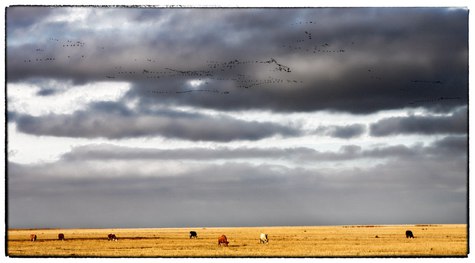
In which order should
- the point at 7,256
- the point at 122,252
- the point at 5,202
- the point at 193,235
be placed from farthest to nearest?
the point at 193,235, the point at 122,252, the point at 7,256, the point at 5,202

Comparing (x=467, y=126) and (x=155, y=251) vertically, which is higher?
(x=467, y=126)

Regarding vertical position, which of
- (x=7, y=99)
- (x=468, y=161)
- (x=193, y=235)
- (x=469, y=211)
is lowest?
(x=193, y=235)

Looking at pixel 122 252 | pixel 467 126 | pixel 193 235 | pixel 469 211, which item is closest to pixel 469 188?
pixel 469 211

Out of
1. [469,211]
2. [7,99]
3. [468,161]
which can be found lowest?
[469,211]

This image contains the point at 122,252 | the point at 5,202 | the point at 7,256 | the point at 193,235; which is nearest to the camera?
the point at 5,202

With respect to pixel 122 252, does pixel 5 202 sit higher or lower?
higher

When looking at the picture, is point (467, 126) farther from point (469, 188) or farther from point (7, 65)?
point (7, 65)

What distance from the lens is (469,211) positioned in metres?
24.6

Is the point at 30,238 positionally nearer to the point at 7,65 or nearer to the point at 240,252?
the point at 240,252

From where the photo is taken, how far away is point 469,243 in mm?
25375

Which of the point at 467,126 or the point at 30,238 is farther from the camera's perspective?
the point at 30,238

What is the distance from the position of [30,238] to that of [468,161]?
38597 mm

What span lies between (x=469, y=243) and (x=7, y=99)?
61.4 ft

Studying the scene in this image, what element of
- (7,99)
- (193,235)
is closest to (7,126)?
(7,99)
